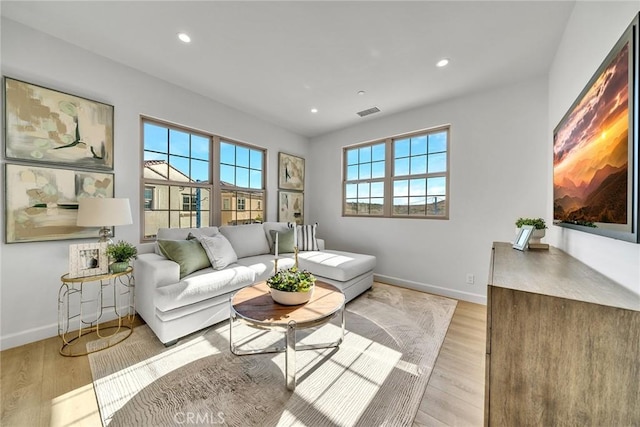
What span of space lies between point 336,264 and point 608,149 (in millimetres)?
2383

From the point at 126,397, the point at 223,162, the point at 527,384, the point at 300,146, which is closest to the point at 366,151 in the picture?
the point at 300,146

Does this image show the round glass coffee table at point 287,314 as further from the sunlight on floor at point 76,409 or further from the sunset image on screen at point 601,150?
the sunset image on screen at point 601,150

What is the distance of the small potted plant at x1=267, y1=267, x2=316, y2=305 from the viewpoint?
1.71 m

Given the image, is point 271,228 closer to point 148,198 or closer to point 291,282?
point 148,198

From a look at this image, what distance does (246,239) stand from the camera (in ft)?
10.8

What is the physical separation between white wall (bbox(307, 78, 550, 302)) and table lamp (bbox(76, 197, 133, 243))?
10.8ft

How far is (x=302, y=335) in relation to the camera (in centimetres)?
225

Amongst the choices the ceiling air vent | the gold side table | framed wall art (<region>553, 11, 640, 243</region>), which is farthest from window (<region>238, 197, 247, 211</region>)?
framed wall art (<region>553, 11, 640, 243</region>)

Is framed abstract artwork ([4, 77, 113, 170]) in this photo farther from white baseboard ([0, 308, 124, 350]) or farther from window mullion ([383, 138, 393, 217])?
window mullion ([383, 138, 393, 217])

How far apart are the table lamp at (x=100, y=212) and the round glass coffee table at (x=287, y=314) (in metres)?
1.36

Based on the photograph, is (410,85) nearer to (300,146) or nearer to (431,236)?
(431,236)

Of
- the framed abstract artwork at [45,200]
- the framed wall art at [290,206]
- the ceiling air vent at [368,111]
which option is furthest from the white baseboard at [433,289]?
the framed abstract artwork at [45,200]

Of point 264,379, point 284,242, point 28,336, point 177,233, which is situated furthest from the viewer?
point 284,242

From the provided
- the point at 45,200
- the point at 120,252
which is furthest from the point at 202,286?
the point at 45,200
